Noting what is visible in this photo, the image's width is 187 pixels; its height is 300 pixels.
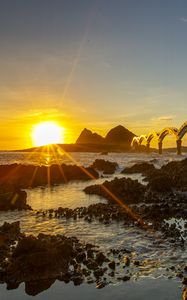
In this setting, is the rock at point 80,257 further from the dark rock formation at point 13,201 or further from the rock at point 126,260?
the dark rock formation at point 13,201

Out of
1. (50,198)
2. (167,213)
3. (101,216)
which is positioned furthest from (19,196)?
(167,213)

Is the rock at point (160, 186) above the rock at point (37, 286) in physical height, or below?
above

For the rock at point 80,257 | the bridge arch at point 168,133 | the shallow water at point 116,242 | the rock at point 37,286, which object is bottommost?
the rock at point 37,286

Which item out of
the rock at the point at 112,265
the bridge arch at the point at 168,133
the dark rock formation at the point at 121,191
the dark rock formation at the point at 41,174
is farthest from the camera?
the bridge arch at the point at 168,133

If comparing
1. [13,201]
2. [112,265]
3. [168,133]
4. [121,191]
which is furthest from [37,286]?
[168,133]

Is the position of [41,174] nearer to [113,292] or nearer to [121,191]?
[121,191]

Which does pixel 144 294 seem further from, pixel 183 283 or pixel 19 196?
pixel 19 196

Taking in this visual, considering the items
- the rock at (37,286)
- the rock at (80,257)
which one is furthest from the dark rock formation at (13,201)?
the rock at (37,286)

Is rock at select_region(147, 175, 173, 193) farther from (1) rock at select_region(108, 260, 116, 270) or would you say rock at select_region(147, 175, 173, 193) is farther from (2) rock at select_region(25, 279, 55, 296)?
(2) rock at select_region(25, 279, 55, 296)

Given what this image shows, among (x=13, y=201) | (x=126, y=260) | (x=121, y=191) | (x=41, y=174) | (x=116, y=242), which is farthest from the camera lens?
(x=41, y=174)

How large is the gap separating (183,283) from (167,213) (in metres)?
12.7

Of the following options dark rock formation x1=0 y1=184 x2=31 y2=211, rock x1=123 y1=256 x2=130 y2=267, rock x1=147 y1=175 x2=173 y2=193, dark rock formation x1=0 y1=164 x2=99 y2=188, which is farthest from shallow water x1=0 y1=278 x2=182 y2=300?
dark rock formation x1=0 y1=164 x2=99 y2=188

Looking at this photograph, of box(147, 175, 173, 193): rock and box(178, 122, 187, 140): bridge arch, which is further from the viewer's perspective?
box(178, 122, 187, 140): bridge arch

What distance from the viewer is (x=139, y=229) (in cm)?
2231
